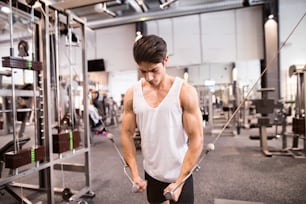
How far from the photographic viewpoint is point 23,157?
1.74 meters

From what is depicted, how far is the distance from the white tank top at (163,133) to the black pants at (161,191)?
0.06 meters

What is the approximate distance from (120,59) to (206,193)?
6.47m

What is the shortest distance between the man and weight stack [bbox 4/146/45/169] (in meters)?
1.05

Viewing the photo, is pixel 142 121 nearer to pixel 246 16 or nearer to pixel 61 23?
pixel 61 23

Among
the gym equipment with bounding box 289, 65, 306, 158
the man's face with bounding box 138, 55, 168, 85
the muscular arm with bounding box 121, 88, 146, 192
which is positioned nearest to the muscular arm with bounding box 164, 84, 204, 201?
the man's face with bounding box 138, 55, 168, 85

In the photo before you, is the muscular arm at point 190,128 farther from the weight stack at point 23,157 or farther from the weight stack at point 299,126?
the weight stack at point 299,126

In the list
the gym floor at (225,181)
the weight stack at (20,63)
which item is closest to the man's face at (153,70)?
the gym floor at (225,181)

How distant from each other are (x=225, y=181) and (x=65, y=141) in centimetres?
193

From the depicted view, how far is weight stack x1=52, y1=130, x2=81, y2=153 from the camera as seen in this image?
2.15 metres

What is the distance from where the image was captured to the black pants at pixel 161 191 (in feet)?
3.64

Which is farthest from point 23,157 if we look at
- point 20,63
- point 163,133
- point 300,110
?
point 300,110

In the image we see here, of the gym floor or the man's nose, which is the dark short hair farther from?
the gym floor

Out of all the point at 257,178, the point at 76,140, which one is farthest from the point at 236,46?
the point at 76,140

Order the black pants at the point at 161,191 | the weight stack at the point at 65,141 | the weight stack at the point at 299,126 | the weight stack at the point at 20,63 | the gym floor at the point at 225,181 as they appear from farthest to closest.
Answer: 1. the weight stack at the point at 299,126
2. the gym floor at the point at 225,181
3. the weight stack at the point at 65,141
4. the weight stack at the point at 20,63
5. the black pants at the point at 161,191
